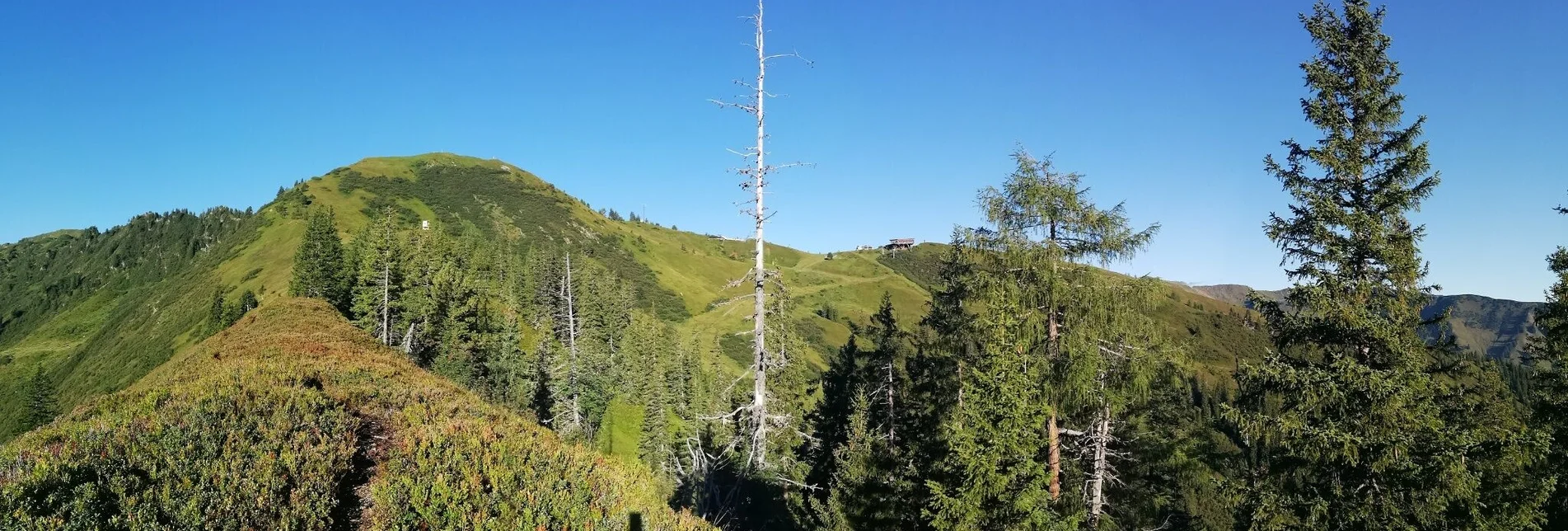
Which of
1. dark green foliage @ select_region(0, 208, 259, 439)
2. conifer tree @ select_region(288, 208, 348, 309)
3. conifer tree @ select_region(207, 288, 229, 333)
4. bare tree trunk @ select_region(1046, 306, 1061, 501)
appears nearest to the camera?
bare tree trunk @ select_region(1046, 306, 1061, 501)

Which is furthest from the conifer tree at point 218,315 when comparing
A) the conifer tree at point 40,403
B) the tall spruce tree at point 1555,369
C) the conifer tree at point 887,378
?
the tall spruce tree at point 1555,369

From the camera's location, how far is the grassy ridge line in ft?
22.8

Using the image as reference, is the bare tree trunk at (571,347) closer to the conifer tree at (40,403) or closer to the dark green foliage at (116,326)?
the dark green foliage at (116,326)

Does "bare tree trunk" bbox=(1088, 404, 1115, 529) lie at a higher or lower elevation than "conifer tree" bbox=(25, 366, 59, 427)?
higher

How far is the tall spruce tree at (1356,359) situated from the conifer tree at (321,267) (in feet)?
188

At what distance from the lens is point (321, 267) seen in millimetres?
53781

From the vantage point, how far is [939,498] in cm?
1502

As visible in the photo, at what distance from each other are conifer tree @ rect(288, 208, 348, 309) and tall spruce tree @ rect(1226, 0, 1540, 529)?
57.2 m

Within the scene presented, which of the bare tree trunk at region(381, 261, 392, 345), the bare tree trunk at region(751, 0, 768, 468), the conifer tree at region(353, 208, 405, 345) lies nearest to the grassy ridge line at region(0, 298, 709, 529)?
the bare tree trunk at region(751, 0, 768, 468)

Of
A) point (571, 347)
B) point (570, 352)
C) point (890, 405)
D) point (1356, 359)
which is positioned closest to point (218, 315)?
point (571, 347)

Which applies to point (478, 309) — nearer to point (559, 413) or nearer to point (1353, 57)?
point (559, 413)

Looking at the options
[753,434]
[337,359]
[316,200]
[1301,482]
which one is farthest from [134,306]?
[1301,482]

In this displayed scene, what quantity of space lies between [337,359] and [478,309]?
34.7 m

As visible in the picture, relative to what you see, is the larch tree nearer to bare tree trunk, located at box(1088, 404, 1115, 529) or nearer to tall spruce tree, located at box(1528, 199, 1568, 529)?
bare tree trunk, located at box(1088, 404, 1115, 529)
